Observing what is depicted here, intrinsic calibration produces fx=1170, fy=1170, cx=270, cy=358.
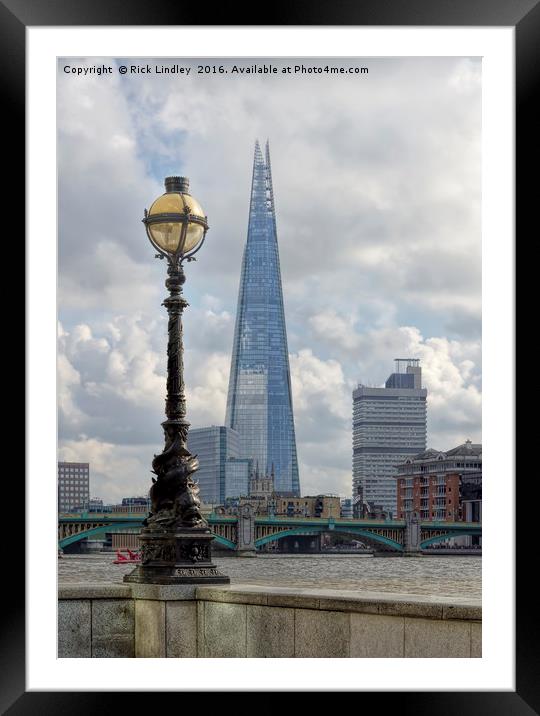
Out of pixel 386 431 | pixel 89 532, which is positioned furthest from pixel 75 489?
pixel 386 431

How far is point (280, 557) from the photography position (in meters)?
87.6

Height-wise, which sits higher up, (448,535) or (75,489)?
(75,489)

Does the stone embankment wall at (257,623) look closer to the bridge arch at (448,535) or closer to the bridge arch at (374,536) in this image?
the bridge arch at (374,536)

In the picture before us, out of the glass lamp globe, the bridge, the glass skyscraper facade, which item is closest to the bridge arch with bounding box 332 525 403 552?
the bridge

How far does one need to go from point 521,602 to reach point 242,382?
445 feet

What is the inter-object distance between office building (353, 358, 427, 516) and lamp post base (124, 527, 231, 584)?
10509cm

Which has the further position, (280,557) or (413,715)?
(280,557)

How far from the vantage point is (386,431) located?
123 metres

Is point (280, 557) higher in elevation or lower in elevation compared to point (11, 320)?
lower

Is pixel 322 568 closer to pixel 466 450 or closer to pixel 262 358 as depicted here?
pixel 466 450

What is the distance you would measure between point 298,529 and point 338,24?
251 feet

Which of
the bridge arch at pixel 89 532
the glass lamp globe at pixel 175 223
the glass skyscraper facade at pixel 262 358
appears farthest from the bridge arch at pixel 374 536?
the glass lamp globe at pixel 175 223

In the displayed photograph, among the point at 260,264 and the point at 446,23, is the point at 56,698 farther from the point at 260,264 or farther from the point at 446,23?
the point at 260,264

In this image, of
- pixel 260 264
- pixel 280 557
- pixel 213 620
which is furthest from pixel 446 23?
pixel 260 264
